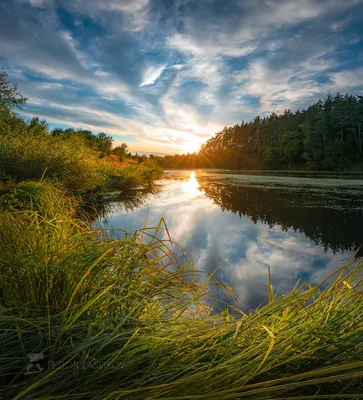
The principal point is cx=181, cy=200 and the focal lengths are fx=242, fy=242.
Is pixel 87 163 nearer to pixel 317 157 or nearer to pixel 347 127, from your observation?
pixel 317 157

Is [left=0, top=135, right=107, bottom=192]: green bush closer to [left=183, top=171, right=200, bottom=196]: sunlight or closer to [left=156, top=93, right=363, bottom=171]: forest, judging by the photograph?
[left=183, top=171, right=200, bottom=196]: sunlight

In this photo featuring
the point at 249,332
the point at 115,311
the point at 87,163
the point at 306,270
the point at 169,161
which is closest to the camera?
the point at 249,332

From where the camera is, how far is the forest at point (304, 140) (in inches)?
1598

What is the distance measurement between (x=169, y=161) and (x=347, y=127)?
49.7 m

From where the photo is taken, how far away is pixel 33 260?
3.83ft

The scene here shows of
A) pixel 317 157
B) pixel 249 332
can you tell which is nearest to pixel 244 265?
pixel 249 332

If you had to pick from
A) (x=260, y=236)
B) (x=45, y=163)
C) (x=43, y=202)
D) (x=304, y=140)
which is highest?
(x=304, y=140)

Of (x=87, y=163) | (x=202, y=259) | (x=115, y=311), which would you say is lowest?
(x=202, y=259)

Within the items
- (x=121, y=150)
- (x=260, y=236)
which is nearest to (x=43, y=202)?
(x=260, y=236)

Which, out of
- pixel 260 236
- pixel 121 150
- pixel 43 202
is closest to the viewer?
pixel 43 202

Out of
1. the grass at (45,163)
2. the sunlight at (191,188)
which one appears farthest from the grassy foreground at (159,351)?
the sunlight at (191,188)

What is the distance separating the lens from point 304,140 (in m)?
44.0

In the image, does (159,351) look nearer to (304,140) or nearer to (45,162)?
(45,162)

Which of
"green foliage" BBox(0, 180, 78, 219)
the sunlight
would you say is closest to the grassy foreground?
"green foliage" BBox(0, 180, 78, 219)
